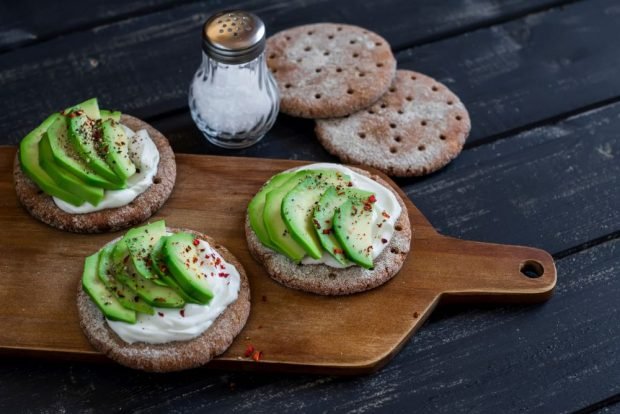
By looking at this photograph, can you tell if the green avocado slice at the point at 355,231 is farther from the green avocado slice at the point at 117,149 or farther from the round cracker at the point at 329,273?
the green avocado slice at the point at 117,149

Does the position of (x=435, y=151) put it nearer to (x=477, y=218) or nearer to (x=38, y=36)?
(x=477, y=218)

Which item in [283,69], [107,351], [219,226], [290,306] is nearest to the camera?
[107,351]

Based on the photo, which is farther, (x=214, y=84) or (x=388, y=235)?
(x=214, y=84)

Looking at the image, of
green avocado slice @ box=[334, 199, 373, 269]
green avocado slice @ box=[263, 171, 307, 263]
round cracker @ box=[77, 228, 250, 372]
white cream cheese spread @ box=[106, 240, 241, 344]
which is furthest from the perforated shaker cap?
round cracker @ box=[77, 228, 250, 372]

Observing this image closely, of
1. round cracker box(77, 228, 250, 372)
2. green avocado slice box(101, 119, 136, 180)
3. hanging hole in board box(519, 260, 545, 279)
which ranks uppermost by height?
green avocado slice box(101, 119, 136, 180)

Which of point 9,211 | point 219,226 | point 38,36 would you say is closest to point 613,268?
point 219,226

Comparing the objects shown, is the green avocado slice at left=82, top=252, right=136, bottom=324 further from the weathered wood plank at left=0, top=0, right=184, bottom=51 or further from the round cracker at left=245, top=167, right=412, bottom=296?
the weathered wood plank at left=0, top=0, right=184, bottom=51

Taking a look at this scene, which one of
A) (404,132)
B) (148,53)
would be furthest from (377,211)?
(148,53)
